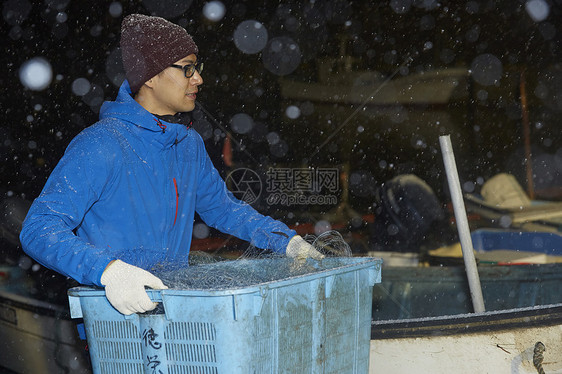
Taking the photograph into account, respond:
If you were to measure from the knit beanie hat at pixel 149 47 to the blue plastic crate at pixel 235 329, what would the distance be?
0.81 m

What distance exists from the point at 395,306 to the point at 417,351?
2.14 m

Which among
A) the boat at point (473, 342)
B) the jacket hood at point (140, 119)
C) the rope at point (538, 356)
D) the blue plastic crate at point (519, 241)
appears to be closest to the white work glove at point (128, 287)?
the jacket hood at point (140, 119)

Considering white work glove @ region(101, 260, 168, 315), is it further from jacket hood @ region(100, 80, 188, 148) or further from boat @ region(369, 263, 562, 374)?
boat @ region(369, 263, 562, 374)

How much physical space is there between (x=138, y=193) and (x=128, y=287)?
510mm

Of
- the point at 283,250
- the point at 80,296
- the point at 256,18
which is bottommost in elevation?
the point at 80,296

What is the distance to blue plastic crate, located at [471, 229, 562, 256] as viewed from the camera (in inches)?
225

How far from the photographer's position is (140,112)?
189cm

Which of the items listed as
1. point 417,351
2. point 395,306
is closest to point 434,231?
point 395,306

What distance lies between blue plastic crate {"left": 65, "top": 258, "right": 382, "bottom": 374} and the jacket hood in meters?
0.59

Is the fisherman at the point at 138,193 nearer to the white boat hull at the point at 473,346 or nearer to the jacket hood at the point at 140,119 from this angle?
the jacket hood at the point at 140,119

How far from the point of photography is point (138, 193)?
1.85m

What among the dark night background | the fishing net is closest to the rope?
the fishing net

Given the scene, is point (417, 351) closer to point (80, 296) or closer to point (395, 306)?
point (80, 296)

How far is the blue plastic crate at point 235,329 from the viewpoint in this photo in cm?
135
